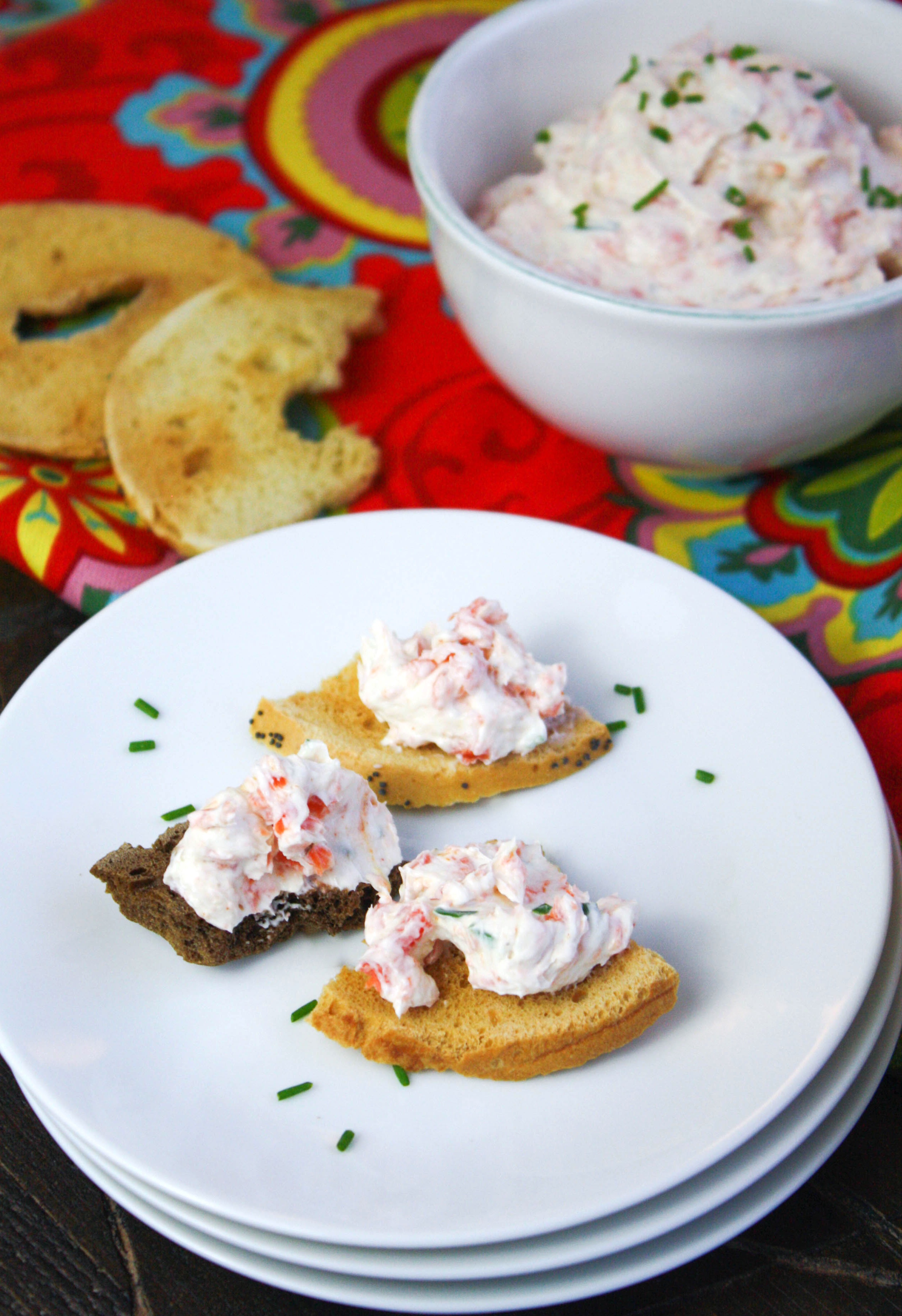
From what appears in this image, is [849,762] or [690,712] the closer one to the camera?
[849,762]

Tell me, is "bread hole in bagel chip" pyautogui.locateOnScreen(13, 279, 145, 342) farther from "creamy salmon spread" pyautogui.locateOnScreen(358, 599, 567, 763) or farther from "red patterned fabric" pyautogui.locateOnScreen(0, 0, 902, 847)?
"creamy salmon spread" pyautogui.locateOnScreen(358, 599, 567, 763)

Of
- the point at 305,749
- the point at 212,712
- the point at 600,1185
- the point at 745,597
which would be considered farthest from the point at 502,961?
the point at 745,597

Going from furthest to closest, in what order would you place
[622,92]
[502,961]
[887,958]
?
[622,92], [887,958], [502,961]

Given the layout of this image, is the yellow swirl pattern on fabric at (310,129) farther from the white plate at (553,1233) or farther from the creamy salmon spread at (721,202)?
the white plate at (553,1233)

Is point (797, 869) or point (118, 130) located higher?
point (118, 130)

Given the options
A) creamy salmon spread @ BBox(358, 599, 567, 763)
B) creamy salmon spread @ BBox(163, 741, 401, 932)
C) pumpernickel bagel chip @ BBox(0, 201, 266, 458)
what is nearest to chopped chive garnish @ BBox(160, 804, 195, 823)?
creamy salmon spread @ BBox(163, 741, 401, 932)

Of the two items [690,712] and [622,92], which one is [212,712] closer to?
[690,712]

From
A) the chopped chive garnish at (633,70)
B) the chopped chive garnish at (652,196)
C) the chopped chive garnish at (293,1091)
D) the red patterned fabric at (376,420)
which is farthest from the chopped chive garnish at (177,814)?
the chopped chive garnish at (633,70)
